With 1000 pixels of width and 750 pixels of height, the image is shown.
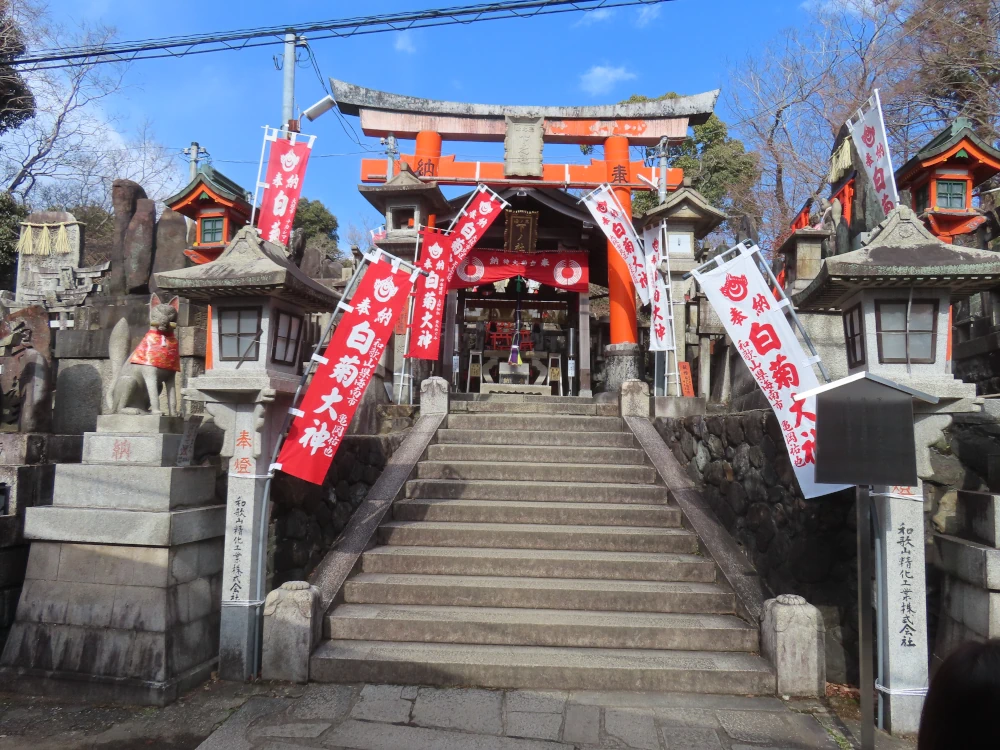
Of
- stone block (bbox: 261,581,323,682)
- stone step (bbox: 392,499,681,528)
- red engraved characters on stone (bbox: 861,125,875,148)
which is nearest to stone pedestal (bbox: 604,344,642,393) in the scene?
stone step (bbox: 392,499,681,528)

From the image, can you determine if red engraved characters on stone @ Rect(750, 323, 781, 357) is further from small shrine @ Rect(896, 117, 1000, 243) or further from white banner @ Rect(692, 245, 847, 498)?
small shrine @ Rect(896, 117, 1000, 243)

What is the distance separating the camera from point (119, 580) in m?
4.97

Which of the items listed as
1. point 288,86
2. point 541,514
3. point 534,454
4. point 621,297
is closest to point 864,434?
point 541,514

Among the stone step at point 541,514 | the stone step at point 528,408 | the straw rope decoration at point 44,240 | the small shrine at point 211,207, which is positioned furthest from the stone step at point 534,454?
the straw rope decoration at point 44,240

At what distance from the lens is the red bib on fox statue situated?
5576mm

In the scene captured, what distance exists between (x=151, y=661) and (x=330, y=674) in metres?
1.37

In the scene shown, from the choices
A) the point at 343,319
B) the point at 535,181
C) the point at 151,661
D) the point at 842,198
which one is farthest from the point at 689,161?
the point at 151,661

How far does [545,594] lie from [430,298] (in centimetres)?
578

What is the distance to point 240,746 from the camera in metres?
4.03

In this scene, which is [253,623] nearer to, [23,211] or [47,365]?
[47,365]

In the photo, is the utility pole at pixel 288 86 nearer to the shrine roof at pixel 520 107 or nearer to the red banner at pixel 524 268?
the shrine roof at pixel 520 107

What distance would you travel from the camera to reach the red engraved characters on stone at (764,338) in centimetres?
525

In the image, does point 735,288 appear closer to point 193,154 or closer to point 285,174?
point 285,174

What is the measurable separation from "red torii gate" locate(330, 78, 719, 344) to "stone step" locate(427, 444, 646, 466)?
Result: 9.07 m
